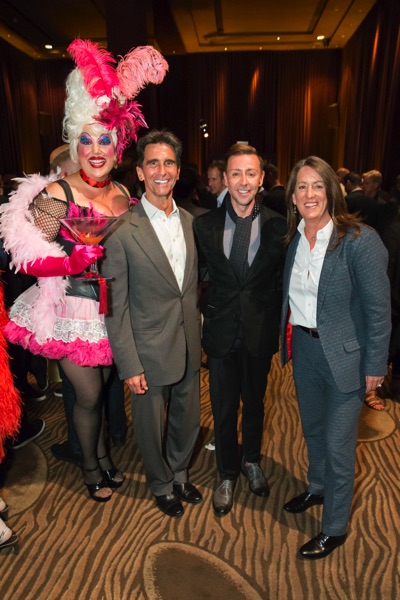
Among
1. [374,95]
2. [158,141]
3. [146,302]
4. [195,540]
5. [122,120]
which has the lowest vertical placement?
[195,540]

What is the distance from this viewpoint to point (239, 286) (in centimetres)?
209

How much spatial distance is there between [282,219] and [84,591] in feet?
5.81

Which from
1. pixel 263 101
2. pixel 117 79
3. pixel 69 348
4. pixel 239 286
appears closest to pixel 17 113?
pixel 263 101

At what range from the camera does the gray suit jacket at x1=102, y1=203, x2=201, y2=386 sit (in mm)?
1953

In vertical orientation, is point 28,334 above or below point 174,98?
below

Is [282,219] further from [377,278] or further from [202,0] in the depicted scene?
[202,0]

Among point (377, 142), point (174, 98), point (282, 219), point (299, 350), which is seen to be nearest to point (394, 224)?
point (282, 219)

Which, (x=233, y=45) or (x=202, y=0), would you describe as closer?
(x=202, y=0)

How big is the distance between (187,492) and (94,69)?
2070 millimetres

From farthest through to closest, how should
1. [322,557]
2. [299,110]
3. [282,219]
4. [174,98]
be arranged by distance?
1. [299,110]
2. [174,98]
3. [282,219]
4. [322,557]

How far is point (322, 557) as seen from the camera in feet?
6.55

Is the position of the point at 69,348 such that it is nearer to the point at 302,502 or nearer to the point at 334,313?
the point at 334,313

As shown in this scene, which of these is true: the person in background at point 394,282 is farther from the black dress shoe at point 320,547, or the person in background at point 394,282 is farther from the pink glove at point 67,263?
the pink glove at point 67,263

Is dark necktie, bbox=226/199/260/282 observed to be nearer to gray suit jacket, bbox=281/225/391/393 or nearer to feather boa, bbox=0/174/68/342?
gray suit jacket, bbox=281/225/391/393
